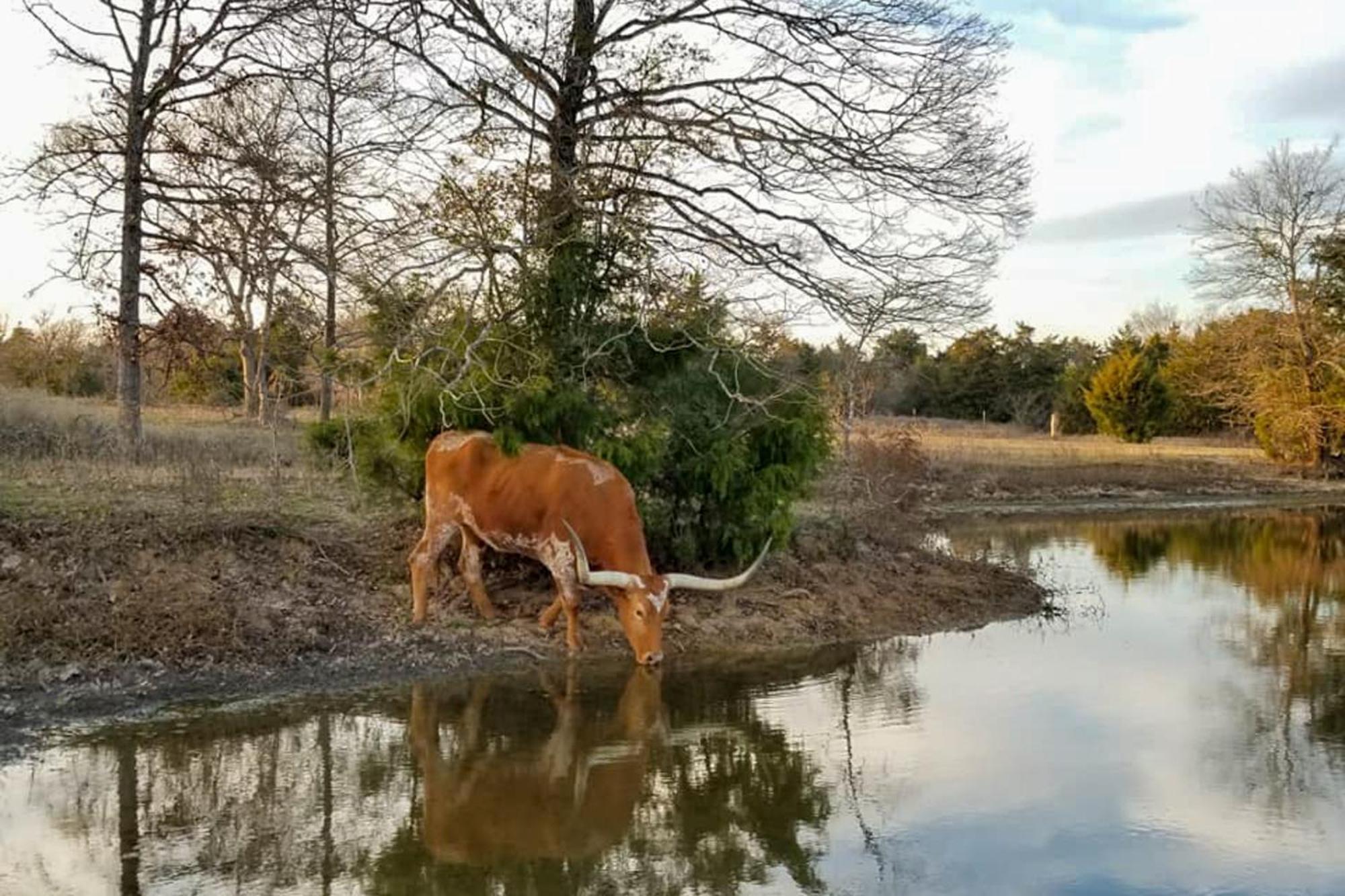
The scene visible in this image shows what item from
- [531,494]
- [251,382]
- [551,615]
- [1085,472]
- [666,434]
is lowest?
[551,615]

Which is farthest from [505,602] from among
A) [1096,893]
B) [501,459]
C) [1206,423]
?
[1206,423]

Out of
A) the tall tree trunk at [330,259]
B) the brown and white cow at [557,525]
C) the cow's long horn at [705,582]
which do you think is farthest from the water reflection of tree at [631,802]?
the tall tree trunk at [330,259]

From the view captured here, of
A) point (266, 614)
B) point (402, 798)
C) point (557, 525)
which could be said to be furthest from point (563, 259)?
point (402, 798)

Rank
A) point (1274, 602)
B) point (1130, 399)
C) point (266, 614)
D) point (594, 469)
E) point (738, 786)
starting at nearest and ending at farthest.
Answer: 1. point (738, 786)
2. point (266, 614)
3. point (594, 469)
4. point (1274, 602)
5. point (1130, 399)

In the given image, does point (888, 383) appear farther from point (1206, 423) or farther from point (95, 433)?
point (95, 433)

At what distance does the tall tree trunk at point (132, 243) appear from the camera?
52.6 ft

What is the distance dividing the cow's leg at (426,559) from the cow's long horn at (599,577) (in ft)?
4.44

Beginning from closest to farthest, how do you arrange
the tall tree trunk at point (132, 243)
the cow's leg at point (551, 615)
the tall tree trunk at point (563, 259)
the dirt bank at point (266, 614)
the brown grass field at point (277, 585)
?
the dirt bank at point (266, 614)
the brown grass field at point (277, 585)
the cow's leg at point (551, 615)
the tall tree trunk at point (563, 259)
the tall tree trunk at point (132, 243)

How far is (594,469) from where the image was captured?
10914 millimetres

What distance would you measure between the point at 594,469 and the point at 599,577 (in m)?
1.09

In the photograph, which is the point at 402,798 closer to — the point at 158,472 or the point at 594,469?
the point at 594,469

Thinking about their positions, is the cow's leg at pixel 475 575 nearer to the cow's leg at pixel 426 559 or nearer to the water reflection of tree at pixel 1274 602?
the cow's leg at pixel 426 559

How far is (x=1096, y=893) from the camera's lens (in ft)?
19.6

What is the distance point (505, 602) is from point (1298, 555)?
15004mm
